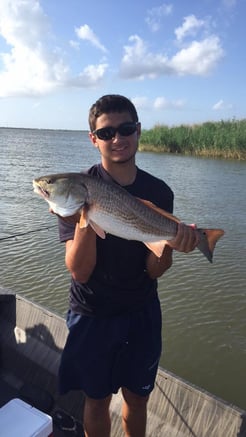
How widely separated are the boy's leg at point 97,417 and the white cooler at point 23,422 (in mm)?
394

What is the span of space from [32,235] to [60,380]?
26.2 ft

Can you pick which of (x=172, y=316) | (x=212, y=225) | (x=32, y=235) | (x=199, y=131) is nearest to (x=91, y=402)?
(x=172, y=316)

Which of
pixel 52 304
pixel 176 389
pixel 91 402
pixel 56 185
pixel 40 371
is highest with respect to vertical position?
pixel 56 185

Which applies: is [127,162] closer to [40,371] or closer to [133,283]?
[133,283]

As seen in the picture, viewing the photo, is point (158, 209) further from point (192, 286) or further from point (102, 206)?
point (192, 286)

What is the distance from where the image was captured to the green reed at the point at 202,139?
93.8 feet

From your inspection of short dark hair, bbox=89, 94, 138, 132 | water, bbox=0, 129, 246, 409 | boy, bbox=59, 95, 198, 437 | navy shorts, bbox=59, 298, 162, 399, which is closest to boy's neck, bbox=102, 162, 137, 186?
boy, bbox=59, 95, 198, 437

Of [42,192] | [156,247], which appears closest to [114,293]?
[156,247]

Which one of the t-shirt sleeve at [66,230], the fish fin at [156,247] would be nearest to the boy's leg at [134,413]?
the fish fin at [156,247]

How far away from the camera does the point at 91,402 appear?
9.12ft

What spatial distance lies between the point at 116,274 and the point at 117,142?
0.87 meters

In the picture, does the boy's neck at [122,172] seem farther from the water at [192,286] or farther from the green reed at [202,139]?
the green reed at [202,139]

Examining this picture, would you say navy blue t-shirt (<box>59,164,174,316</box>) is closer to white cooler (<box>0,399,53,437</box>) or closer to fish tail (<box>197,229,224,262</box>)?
fish tail (<box>197,229,224,262</box>)

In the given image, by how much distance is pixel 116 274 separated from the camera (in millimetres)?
2652
